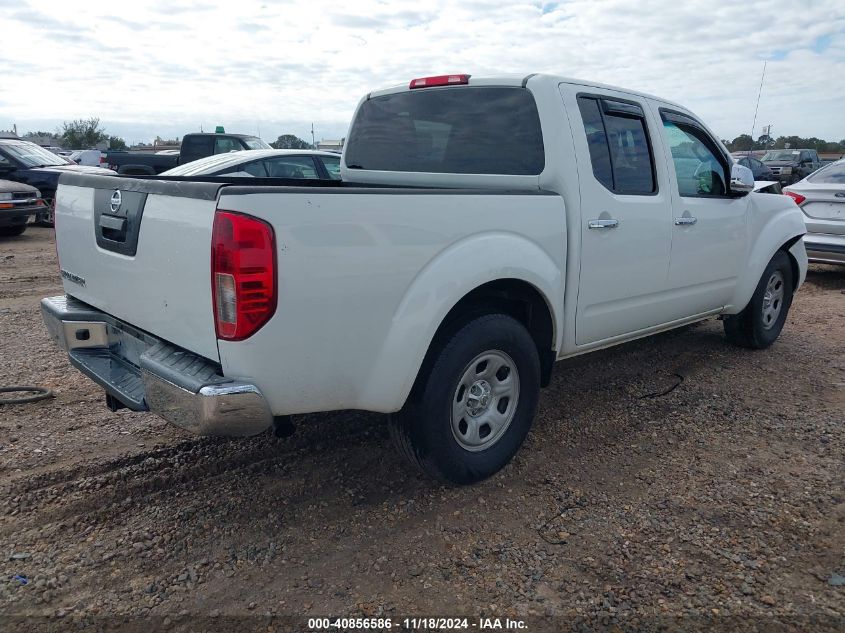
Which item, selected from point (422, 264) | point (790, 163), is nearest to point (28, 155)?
point (422, 264)

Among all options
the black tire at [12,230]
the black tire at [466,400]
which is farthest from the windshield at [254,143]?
the black tire at [466,400]

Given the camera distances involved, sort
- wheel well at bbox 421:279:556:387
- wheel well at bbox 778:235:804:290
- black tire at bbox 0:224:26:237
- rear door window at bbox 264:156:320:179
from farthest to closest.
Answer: black tire at bbox 0:224:26:237, rear door window at bbox 264:156:320:179, wheel well at bbox 778:235:804:290, wheel well at bbox 421:279:556:387

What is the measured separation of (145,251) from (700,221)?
3.52 m

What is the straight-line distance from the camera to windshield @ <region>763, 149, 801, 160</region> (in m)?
24.5

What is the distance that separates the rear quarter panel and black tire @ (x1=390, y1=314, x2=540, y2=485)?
0.17 m

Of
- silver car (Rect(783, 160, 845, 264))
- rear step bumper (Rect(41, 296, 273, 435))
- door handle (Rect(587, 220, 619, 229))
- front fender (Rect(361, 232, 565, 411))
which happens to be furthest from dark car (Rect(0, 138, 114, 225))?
silver car (Rect(783, 160, 845, 264))

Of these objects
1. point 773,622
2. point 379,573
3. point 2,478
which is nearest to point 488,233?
point 379,573

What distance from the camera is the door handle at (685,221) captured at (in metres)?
4.26

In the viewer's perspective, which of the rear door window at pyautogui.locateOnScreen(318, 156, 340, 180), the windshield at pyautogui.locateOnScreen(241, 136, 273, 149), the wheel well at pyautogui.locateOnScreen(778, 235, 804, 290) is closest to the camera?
the wheel well at pyautogui.locateOnScreen(778, 235, 804, 290)

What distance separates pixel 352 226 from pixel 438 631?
5.02ft

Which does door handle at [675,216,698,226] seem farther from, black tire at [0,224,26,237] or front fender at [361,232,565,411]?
black tire at [0,224,26,237]

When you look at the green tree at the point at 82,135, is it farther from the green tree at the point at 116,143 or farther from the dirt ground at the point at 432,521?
the dirt ground at the point at 432,521

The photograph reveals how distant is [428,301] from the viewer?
2822 millimetres

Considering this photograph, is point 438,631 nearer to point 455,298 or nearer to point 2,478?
point 455,298
